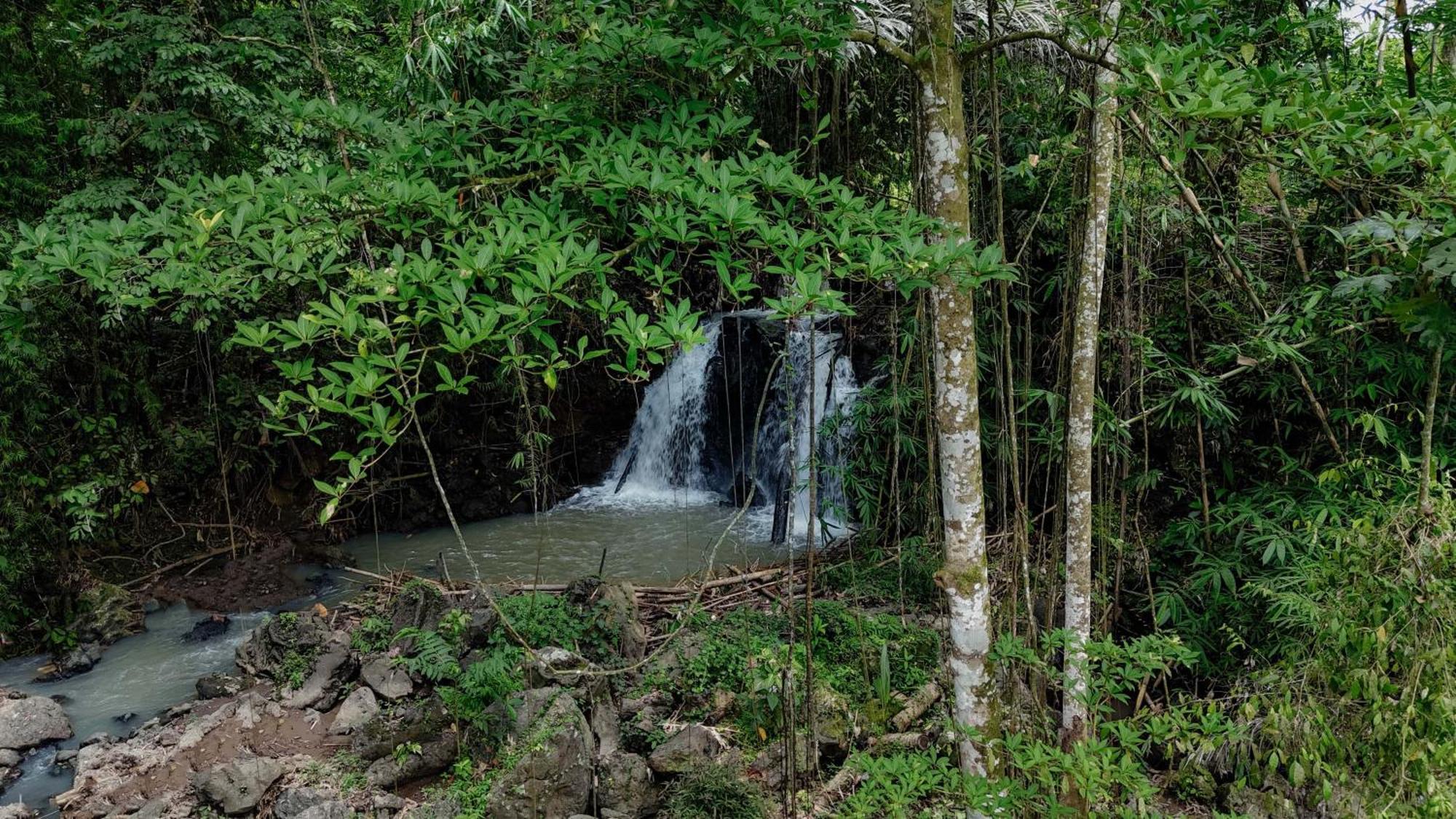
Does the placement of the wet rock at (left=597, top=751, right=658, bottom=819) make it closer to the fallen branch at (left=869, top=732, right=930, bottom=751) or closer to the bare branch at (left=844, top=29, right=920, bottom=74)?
the fallen branch at (left=869, top=732, right=930, bottom=751)

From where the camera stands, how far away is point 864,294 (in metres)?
4.36

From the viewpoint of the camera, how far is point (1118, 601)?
3705 mm

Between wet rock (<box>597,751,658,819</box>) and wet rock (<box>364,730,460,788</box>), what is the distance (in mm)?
752

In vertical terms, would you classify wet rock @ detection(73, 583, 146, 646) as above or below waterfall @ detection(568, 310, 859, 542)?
below

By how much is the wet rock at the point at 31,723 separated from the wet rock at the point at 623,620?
3.19 meters

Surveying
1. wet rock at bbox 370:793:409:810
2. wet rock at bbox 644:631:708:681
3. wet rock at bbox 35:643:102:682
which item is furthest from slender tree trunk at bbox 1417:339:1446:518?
wet rock at bbox 35:643:102:682

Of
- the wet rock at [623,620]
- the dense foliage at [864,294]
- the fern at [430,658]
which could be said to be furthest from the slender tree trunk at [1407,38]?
the fern at [430,658]

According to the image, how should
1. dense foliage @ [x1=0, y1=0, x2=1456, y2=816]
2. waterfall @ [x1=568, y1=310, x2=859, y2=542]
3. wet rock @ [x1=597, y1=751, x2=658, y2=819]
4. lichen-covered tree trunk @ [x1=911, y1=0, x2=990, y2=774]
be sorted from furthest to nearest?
waterfall @ [x1=568, y1=310, x2=859, y2=542] < wet rock @ [x1=597, y1=751, x2=658, y2=819] < lichen-covered tree trunk @ [x1=911, y1=0, x2=990, y2=774] < dense foliage @ [x1=0, y1=0, x2=1456, y2=816]

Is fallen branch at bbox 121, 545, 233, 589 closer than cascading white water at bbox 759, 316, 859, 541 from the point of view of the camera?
No

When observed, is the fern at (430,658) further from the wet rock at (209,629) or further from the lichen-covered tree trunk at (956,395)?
the lichen-covered tree trunk at (956,395)

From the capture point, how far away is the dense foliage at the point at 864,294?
1812 millimetres

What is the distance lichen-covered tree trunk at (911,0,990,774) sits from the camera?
2078 mm

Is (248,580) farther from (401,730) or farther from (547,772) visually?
(547,772)

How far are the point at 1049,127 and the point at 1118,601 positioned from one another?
2.73 m
